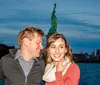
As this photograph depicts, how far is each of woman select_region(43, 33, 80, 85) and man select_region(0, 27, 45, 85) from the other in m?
0.17

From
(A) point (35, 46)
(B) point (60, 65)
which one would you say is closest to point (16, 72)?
(A) point (35, 46)

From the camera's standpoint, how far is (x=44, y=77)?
4742 mm

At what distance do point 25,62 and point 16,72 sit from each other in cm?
16

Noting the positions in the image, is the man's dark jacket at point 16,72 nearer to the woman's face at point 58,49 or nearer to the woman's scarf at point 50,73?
the woman's scarf at point 50,73

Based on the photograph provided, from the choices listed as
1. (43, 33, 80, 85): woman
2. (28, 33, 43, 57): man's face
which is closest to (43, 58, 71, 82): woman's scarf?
(43, 33, 80, 85): woman

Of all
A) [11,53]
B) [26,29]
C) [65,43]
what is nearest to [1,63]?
[11,53]

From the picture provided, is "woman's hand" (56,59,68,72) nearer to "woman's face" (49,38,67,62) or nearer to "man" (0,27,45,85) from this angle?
"woman's face" (49,38,67,62)

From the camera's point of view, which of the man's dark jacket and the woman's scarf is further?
the woman's scarf

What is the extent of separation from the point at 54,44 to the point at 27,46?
13.8 inches

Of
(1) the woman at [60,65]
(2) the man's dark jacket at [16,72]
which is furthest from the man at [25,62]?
(1) the woman at [60,65]

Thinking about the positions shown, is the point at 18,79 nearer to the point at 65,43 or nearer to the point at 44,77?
the point at 44,77

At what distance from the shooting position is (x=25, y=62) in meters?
4.64

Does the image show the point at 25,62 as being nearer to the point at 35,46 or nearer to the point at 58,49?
the point at 35,46

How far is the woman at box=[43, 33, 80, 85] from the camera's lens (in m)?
4.63
